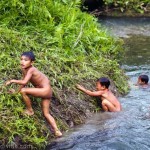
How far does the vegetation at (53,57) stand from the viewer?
6770 mm

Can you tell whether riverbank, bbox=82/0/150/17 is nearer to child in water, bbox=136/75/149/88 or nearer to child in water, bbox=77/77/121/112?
child in water, bbox=136/75/149/88

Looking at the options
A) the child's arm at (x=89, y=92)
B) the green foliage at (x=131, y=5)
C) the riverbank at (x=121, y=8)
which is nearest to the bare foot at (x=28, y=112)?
the child's arm at (x=89, y=92)

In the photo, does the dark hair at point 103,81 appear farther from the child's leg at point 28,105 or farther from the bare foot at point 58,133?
the child's leg at point 28,105

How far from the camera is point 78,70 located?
8.66 metres

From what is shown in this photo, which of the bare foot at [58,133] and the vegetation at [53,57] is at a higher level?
the vegetation at [53,57]

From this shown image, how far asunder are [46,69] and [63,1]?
3765mm

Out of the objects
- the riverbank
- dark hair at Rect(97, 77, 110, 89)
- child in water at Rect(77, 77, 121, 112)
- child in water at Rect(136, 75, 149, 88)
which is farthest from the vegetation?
the riverbank

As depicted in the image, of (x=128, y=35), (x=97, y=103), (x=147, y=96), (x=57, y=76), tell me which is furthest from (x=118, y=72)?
(x=128, y=35)

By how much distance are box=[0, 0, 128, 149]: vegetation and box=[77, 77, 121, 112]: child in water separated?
187mm

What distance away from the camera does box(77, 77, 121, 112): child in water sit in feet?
27.1

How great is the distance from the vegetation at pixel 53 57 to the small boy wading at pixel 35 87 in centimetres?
13

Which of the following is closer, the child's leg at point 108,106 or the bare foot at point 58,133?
the bare foot at point 58,133

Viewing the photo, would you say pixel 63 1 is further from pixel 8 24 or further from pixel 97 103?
pixel 97 103

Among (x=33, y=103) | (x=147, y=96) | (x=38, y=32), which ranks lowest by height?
(x=147, y=96)
